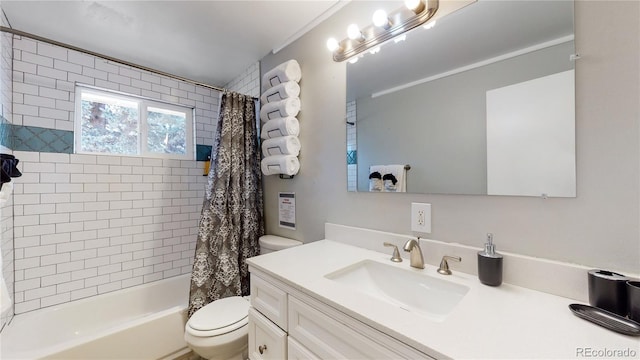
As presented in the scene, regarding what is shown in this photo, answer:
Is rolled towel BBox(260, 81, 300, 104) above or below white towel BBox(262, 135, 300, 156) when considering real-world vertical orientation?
above

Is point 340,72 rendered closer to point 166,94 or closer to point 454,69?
point 454,69

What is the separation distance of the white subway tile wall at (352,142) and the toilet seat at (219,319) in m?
1.00

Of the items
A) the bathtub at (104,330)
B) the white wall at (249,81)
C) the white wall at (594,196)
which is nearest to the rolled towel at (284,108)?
the white wall at (249,81)

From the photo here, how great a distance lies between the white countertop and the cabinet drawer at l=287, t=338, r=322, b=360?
0.20 metres

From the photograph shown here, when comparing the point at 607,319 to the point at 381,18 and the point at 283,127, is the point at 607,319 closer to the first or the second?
the point at 381,18

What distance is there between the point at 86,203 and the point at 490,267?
8.94 ft

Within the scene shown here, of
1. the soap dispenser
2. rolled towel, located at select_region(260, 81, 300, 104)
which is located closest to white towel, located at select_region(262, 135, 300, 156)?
rolled towel, located at select_region(260, 81, 300, 104)

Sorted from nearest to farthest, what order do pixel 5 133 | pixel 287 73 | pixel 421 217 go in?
1. pixel 421 217
2. pixel 5 133
3. pixel 287 73

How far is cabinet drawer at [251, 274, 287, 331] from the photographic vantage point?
3.09 feet

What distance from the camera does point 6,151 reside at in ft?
5.09

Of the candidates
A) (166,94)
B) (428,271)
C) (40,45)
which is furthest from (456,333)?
(40,45)

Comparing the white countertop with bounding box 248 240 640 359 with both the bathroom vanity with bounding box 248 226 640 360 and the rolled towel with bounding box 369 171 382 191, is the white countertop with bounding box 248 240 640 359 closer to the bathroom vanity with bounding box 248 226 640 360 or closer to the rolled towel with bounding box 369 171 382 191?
the bathroom vanity with bounding box 248 226 640 360

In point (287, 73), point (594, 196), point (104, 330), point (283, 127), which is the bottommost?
point (104, 330)

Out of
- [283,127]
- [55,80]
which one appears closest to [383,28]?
[283,127]
